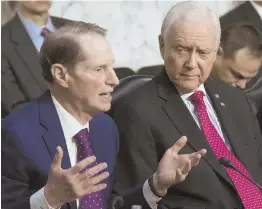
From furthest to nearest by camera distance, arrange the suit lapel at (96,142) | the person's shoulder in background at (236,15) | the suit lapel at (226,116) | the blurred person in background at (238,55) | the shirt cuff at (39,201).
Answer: the person's shoulder in background at (236,15) → the blurred person in background at (238,55) → the suit lapel at (226,116) → the suit lapel at (96,142) → the shirt cuff at (39,201)

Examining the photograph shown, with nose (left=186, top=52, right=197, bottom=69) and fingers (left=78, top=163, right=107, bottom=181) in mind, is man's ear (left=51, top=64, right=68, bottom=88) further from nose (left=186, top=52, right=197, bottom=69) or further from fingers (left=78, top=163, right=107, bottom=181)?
nose (left=186, top=52, right=197, bottom=69)

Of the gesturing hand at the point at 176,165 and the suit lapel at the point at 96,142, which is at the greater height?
the suit lapel at the point at 96,142

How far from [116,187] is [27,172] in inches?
11.3

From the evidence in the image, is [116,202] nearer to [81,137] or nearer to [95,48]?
[81,137]

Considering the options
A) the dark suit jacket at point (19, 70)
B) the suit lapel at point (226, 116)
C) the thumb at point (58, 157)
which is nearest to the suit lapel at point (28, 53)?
the dark suit jacket at point (19, 70)

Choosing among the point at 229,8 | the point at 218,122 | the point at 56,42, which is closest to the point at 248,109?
the point at 218,122

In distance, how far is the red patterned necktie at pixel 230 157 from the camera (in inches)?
83.6

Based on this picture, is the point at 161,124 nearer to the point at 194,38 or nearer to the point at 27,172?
the point at 194,38

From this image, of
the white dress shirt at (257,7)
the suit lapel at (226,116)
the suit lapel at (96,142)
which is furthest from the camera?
the white dress shirt at (257,7)

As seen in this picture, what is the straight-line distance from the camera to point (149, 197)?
6.32 feet

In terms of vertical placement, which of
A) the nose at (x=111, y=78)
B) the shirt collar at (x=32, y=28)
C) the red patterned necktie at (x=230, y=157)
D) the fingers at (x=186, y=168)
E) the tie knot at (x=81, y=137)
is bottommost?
the red patterned necktie at (x=230, y=157)

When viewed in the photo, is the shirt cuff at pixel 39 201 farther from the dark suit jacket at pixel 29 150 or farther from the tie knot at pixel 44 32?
the tie knot at pixel 44 32

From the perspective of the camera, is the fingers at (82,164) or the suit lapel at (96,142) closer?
the fingers at (82,164)

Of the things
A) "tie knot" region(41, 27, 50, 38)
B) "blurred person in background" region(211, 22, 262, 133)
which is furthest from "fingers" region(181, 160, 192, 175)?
"tie knot" region(41, 27, 50, 38)
